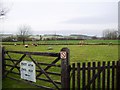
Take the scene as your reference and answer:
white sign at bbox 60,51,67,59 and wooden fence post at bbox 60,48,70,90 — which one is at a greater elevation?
white sign at bbox 60,51,67,59

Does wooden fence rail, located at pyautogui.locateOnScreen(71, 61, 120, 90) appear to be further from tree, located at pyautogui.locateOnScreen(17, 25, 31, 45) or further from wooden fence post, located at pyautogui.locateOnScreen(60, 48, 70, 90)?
tree, located at pyautogui.locateOnScreen(17, 25, 31, 45)

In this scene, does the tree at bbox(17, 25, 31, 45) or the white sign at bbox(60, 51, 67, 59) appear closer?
the white sign at bbox(60, 51, 67, 59)

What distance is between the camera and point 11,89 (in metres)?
7.90

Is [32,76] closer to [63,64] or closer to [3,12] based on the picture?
[63,64]

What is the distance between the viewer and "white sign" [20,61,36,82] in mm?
7904

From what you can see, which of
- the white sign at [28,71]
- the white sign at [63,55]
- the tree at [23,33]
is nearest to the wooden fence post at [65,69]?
the white sign at [63,55]

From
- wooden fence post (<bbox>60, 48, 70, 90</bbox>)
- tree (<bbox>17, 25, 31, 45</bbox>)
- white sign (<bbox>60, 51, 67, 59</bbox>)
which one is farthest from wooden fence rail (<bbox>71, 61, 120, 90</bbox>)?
tree (<bbox>17, 25, 31, 45</bbox>)

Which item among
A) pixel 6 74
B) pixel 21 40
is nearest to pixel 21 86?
pixel 6 74

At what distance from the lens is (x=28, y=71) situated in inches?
318

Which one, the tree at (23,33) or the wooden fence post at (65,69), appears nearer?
the wooden fence post at (65,69)

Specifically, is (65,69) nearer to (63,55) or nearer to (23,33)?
(63,55)

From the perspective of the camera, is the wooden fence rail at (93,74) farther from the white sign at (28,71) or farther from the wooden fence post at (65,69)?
the white sign at (28,71)

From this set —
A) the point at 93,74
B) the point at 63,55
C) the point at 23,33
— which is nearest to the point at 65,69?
the point at 63,55

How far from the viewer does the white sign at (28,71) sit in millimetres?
7904
